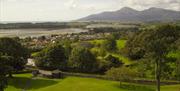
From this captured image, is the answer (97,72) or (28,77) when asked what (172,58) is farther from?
(28,77)

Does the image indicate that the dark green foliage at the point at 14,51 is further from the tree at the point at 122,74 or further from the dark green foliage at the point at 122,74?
the dark green foliage at the point at 122,74

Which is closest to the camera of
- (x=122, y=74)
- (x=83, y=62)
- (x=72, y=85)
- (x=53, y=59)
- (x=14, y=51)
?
(x=72, y=85)

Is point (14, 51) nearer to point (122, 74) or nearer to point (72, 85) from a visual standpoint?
point (72, 85)

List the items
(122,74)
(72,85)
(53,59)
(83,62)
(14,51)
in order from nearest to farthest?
1. (72,85)
2. (122,74)
3. (14,51)
4. (83,62)
5. (53,59)

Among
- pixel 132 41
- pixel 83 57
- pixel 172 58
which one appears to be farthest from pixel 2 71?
pixel 132 41

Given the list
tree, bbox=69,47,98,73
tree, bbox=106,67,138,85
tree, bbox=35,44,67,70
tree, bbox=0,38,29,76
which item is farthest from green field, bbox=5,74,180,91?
tree, bbox=35,44,67,70

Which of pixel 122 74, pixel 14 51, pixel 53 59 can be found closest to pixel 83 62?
pixel 53 59

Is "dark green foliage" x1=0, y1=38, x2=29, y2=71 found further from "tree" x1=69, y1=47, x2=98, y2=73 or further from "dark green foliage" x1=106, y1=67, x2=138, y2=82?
"dark green foliage" x1=106, y1=67, x2=138, y2=82

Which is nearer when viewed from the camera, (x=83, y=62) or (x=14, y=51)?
(x=14, y=51)
